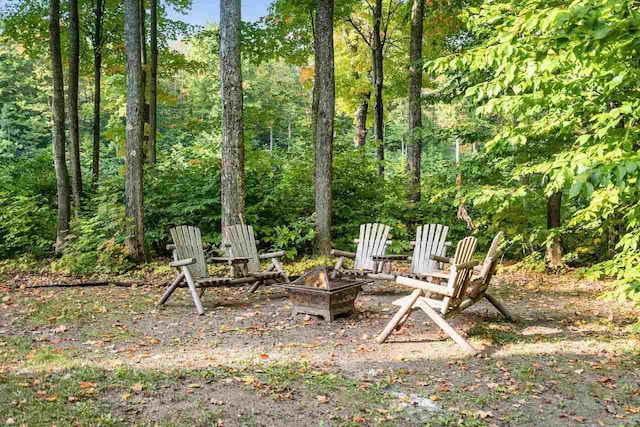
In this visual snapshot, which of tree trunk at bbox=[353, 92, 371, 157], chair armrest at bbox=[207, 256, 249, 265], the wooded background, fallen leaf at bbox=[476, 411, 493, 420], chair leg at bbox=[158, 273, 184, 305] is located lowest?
fallen leaf at bbox=[476, 411, 493, 420]

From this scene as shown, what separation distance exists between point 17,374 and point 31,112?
2701cm

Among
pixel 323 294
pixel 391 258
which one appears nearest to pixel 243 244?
pixel 323 294

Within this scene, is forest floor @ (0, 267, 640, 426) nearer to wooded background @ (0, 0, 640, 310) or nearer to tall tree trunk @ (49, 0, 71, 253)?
wooded background @ (0, 0, 640, 310)

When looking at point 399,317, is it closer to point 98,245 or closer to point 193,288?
point 193,288

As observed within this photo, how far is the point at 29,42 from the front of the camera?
10406 mm

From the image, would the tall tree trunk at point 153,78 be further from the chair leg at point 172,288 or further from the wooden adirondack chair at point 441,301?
the wooden adirondack chair at point 441,301

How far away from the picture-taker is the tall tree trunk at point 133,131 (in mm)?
7672

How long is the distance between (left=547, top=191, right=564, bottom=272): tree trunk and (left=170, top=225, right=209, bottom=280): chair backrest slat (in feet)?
17.2

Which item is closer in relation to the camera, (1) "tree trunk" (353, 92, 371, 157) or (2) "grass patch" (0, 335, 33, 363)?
(2) "grass patch" (0, 335, 33, 363)

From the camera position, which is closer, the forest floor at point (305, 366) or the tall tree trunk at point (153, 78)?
the forest floor at point (305, 366)

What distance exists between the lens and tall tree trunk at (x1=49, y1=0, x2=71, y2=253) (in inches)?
337

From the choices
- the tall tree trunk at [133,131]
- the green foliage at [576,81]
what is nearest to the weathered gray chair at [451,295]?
the green foliage at [576,81]

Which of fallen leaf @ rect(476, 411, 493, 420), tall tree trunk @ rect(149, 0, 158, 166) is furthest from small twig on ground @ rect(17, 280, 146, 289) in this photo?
fallen leaf @ rect(476, 411, 493, 420)

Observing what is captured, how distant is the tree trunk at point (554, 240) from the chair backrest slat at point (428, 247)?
2.45m
